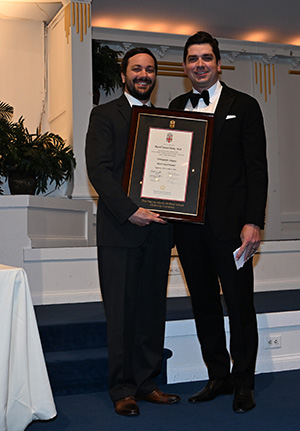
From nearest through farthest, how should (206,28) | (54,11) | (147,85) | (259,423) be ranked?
(259,423) → (147,85) → (54,11) → (206,28)

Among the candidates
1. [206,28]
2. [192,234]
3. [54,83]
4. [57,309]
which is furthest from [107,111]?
[206,28]

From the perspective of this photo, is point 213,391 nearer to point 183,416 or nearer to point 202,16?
point 183,416

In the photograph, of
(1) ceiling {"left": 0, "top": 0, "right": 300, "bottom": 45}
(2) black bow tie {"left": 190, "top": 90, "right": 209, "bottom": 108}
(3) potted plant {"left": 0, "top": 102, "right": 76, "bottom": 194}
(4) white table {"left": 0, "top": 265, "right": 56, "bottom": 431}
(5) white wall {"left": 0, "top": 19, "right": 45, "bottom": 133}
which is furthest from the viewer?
(1) ceiling {"left": 0, "top": 0, "right": 300, "bottom": 45}

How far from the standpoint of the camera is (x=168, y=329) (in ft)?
10.6

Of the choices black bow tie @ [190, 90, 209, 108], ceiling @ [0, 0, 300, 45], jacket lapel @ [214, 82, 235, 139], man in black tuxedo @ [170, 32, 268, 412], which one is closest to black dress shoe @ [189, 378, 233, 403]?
man in black tuxedo @ [170, 32, 268, 412]

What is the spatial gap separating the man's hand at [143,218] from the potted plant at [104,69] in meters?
4.12

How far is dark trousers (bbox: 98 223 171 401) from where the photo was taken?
8.38 ft

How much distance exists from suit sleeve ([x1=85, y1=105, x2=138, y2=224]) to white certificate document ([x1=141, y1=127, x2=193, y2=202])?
4.5 inches

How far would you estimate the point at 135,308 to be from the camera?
2611mm

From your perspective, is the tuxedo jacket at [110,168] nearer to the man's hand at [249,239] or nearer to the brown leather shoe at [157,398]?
the man's hand at [249,239]

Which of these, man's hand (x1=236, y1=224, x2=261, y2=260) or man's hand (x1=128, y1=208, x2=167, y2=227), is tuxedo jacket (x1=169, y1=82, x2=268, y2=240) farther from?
man's hand (x1=128, y1=208, x2=167, y2=227)

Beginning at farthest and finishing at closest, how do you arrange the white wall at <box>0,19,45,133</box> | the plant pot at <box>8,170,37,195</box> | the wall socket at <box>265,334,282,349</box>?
the white wall at <box>0,19,45,133</box>, the plant pot at <box>8,170,37,195</box>, the wall socket at <box>265,334,282,349</box>

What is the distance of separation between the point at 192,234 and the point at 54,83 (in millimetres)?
4095

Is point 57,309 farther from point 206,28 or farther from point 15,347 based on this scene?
point 206,28
